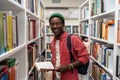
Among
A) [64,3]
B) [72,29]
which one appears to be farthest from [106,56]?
[64,3]

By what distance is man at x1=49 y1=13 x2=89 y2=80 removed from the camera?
1.79 meters

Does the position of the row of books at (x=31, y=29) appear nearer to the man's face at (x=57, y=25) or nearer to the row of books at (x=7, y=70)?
the man's face at (x=57, y=25)

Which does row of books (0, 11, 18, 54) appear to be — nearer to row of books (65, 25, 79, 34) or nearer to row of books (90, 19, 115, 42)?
row of books (90, 19, 115, 42)

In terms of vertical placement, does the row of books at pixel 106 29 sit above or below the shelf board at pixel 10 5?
below

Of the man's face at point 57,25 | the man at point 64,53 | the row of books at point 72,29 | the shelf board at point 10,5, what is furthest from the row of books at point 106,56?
the row of books at point 72,29

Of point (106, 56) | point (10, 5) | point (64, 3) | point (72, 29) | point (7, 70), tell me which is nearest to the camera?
point (7, 70)

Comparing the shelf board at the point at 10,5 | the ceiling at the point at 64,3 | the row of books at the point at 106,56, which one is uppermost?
the ceiling at the point at 64,3

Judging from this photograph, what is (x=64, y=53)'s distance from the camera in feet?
6.08

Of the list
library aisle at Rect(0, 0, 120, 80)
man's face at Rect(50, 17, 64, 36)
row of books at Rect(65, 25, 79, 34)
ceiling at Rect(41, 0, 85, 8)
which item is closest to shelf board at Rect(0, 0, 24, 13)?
library aisle at Rect(0, 0, 120, 80)

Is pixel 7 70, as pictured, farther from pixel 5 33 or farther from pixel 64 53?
pixel 64 53

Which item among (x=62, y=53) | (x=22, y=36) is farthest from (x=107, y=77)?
(x=22, y=36)

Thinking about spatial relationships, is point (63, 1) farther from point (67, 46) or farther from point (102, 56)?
point (67, 46)

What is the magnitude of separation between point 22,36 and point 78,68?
2.20ft

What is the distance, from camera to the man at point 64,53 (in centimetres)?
179
